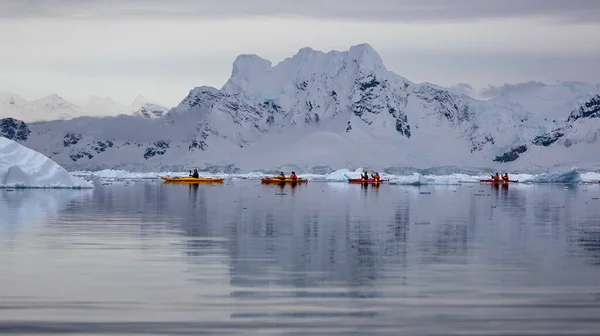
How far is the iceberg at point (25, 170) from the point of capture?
49.2 m

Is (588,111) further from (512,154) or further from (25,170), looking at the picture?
(25,170)

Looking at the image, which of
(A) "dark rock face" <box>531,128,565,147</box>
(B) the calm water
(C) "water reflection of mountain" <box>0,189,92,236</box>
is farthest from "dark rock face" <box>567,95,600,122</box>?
(B) the calm water

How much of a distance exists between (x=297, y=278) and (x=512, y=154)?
178073 millimetres

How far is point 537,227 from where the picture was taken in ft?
80.5

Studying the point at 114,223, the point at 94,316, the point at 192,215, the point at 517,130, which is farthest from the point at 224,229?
the point at 517,130

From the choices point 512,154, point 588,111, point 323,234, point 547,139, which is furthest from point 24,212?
point 588,111

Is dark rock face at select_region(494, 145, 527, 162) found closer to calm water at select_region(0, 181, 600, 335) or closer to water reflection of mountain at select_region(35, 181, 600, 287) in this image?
water reflection of mountain at select_region(35, 181, 600, 287)

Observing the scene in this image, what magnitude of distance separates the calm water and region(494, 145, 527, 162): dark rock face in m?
163

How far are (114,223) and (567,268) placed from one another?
46.4ft

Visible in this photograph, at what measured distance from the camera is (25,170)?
4984 cm

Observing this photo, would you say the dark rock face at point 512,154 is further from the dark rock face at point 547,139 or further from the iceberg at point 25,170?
the iceberg at point 25,170

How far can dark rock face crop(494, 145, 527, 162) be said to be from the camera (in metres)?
183

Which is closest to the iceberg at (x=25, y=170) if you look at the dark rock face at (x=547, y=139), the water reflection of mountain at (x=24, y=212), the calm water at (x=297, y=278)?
the water reflection of mountain at (x=24, y=212)

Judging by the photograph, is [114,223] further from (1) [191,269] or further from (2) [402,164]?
(2) [402,164]
